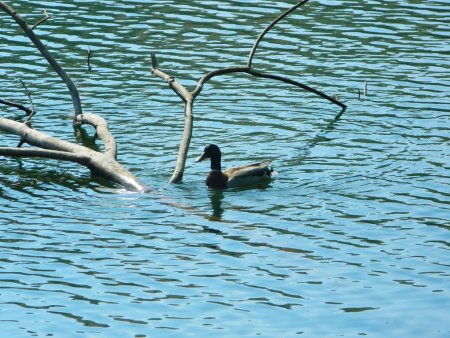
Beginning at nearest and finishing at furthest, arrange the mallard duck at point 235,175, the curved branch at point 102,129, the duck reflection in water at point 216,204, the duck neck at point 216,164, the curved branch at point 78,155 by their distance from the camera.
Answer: the duck reflection in water at point 216,204 < the curved branch at point 78,155 < the mallard duck at point 235,175 < the duck neck at point 216,164 < the curved branch at point 102,129

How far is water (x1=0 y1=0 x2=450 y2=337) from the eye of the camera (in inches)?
558

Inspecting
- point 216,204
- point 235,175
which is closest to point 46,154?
point 216,204

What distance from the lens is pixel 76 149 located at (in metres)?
20.0

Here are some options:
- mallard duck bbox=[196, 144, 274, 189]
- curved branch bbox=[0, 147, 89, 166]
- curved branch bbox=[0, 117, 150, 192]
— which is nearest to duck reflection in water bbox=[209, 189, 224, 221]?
mallard duck bbox=[196, 144, 274, 189]

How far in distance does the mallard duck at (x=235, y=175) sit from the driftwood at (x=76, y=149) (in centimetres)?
124

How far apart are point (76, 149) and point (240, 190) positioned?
284 cm

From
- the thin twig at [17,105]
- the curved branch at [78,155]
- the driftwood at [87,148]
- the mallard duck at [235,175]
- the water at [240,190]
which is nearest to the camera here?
the water at [240,190]

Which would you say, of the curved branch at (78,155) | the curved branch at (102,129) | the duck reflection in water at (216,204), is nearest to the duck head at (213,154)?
the duck reflection in water at (216,204)

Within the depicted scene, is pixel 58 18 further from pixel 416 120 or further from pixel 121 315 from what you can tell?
pixel 121 315

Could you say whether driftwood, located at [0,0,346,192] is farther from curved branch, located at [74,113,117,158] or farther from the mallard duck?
the mallard duck

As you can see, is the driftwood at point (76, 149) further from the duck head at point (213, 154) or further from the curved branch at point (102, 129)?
the duck head at point (213, 154)

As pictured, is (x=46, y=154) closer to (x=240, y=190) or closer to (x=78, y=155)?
(x=78, y=155)

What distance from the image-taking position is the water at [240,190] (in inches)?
558

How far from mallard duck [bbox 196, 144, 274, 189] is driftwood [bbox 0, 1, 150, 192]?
1.24 m
